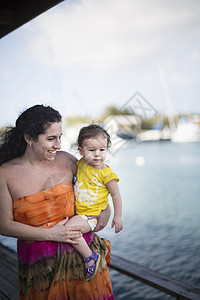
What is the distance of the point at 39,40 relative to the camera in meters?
29.1

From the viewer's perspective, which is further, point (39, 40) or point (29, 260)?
point (39, 40)

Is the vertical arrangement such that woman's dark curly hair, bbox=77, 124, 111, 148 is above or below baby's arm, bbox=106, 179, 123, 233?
above

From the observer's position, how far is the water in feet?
23.8

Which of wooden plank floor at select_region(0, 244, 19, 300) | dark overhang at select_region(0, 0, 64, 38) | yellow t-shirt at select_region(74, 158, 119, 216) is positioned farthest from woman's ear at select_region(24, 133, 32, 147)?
wooden plank floor at select_region(0, 244, 19, 300)

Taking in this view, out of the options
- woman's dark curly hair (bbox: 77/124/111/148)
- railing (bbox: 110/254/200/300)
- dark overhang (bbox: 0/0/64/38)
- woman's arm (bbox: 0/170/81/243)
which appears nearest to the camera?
woman's arm (bbox: 0/170/81/243)

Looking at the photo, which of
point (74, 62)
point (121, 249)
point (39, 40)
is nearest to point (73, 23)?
point (74, 62)

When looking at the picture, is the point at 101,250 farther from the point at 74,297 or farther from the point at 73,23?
the point at 73,23

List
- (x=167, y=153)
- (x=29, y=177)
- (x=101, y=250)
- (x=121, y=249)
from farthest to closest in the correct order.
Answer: (x=167, y=153)
(x=121, y=249)
(x=101, y=250)
(x=29, y=177)

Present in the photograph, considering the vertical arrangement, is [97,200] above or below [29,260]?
above

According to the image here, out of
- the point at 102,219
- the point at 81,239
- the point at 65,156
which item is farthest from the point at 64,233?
the point at 65,156

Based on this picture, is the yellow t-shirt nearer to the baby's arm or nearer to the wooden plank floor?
the baby's arm

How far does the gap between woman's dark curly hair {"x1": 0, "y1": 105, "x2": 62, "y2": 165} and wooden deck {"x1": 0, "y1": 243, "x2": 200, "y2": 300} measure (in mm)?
1606

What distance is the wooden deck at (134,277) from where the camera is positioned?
2367 mm

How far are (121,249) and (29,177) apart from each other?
836cm
